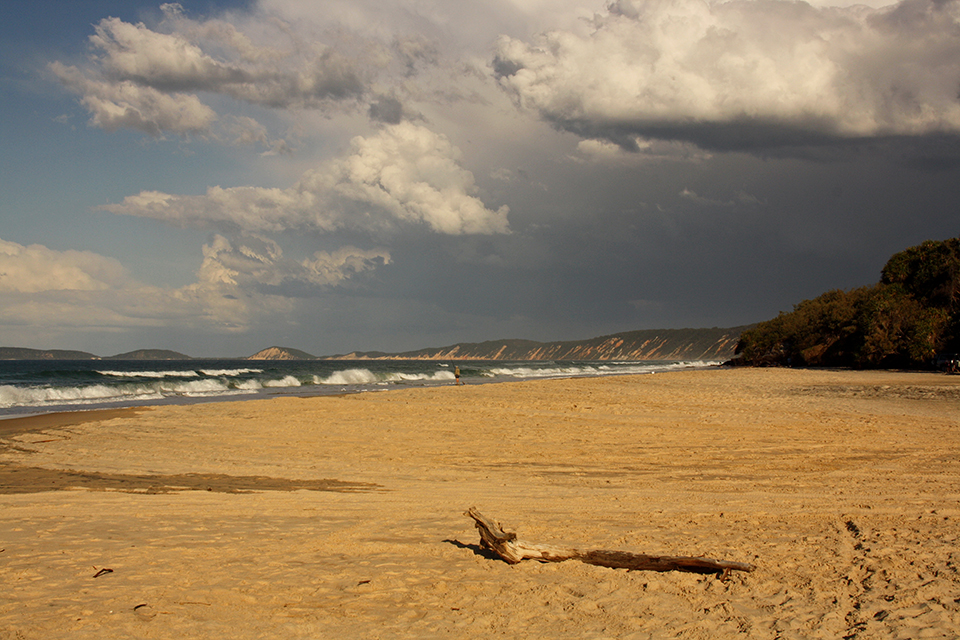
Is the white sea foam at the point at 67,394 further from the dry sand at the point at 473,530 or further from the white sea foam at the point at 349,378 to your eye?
the dry sand at the point at 473,530

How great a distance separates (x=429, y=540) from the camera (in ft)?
21.7

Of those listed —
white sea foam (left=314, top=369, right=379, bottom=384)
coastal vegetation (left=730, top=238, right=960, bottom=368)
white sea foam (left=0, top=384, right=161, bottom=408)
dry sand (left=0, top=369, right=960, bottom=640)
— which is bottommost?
white sea foam (left=314, top=369, right=379, bottom=384)

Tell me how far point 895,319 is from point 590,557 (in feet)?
165

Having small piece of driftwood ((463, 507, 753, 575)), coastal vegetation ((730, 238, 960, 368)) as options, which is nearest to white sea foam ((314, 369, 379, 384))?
coastal vegetation ((730, 238, 960, 368))

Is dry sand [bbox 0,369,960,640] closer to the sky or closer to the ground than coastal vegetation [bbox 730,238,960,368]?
closer to the ground

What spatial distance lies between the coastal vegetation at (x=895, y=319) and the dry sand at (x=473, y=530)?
35.1 metres

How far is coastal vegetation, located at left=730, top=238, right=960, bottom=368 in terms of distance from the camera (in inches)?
1703

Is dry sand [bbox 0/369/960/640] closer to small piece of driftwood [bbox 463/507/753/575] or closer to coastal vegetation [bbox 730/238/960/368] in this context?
small piece of driftwood [bbox 463/507/753/575]

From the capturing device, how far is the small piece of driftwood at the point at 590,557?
209 inches

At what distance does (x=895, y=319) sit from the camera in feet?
151

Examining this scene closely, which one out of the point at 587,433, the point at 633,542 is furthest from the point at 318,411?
the point at 633,542

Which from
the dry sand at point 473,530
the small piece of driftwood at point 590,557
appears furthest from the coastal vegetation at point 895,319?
the small piece of driftwood at point 590,557

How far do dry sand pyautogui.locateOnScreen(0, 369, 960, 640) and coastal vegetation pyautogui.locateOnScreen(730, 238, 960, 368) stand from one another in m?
35.1

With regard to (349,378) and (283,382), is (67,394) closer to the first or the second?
(283,382)
